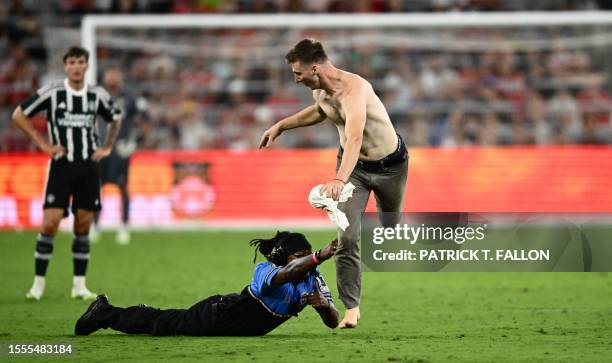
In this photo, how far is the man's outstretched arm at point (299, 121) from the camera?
9367 millimetres

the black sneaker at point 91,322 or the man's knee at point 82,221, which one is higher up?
the man's knee at point 82,221

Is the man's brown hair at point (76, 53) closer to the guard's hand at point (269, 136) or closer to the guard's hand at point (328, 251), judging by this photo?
the guard's hand at point (269, 136)

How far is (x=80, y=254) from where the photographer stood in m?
11.5

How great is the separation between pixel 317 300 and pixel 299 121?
182cm

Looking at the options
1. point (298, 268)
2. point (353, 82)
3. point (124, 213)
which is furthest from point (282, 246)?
point (124, 213)

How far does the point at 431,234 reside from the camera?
9852 mm

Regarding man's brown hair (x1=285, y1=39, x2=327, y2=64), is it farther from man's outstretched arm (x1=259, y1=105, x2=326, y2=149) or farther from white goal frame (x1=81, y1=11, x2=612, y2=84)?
white goal frame (x1=81, y1=11, x2=612, y2=84)

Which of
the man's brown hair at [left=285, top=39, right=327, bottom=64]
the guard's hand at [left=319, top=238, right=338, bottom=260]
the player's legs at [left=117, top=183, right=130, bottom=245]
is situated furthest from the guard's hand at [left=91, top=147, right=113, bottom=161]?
the player's legs at [left=117, top=183, right=130, bottom=245]

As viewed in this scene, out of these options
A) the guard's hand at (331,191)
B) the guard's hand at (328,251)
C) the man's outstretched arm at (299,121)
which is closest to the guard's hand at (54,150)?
the man's outstretched arm at (299,121)

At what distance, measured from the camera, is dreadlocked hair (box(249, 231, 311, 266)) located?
8445 mm

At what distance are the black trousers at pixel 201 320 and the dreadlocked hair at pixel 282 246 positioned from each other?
0.38 m

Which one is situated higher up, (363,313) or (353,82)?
(353,82)

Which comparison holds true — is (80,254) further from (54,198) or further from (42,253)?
(54,198)

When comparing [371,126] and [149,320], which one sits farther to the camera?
[371,126]
